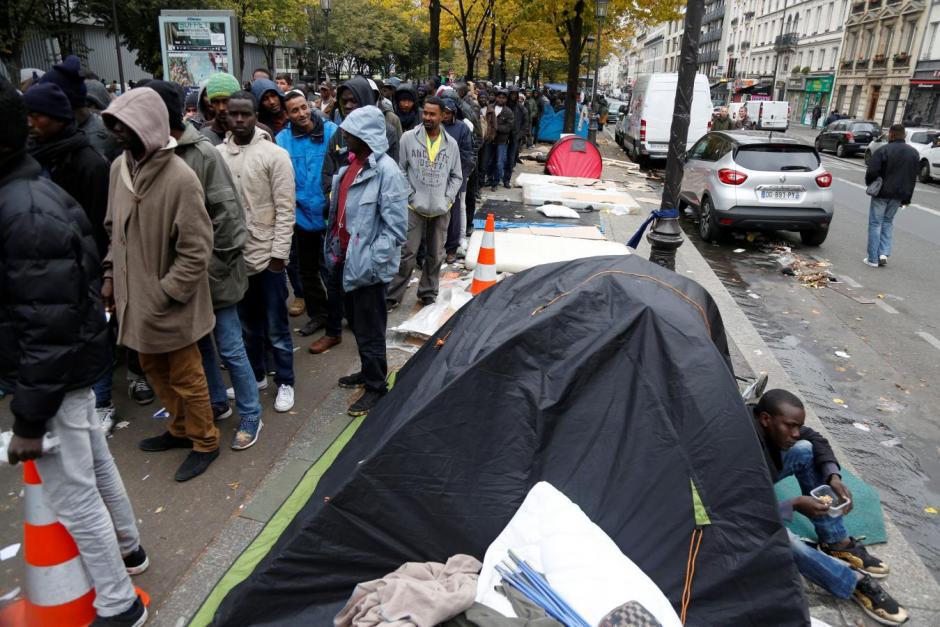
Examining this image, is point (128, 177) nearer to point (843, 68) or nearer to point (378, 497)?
point (378, 497)

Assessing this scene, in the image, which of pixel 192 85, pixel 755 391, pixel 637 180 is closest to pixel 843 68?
pixel 637 180

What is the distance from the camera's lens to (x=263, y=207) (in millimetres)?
4137

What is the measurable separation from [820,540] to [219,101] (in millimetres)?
4801

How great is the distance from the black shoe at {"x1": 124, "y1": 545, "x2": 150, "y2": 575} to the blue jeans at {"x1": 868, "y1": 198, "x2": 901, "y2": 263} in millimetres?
9744

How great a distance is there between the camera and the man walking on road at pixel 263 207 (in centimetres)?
404

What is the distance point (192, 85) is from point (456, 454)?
11751 mm

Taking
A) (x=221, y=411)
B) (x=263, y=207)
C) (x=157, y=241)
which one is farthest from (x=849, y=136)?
(x=157, y=241)

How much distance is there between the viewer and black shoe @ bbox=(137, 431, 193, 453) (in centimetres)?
382

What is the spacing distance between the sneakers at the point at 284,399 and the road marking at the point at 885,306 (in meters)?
6.85

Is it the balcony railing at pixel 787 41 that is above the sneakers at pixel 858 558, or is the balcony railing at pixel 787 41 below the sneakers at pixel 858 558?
above

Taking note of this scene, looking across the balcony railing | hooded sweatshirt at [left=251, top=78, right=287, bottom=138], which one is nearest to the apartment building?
the balcony railing

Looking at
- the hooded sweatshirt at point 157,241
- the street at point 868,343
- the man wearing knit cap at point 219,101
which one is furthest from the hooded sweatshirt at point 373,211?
the street at point 868,343

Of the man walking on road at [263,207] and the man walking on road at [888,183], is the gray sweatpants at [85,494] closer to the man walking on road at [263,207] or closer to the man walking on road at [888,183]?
the man walking on road at [263,207]

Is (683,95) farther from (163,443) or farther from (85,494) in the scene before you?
(85,494)
